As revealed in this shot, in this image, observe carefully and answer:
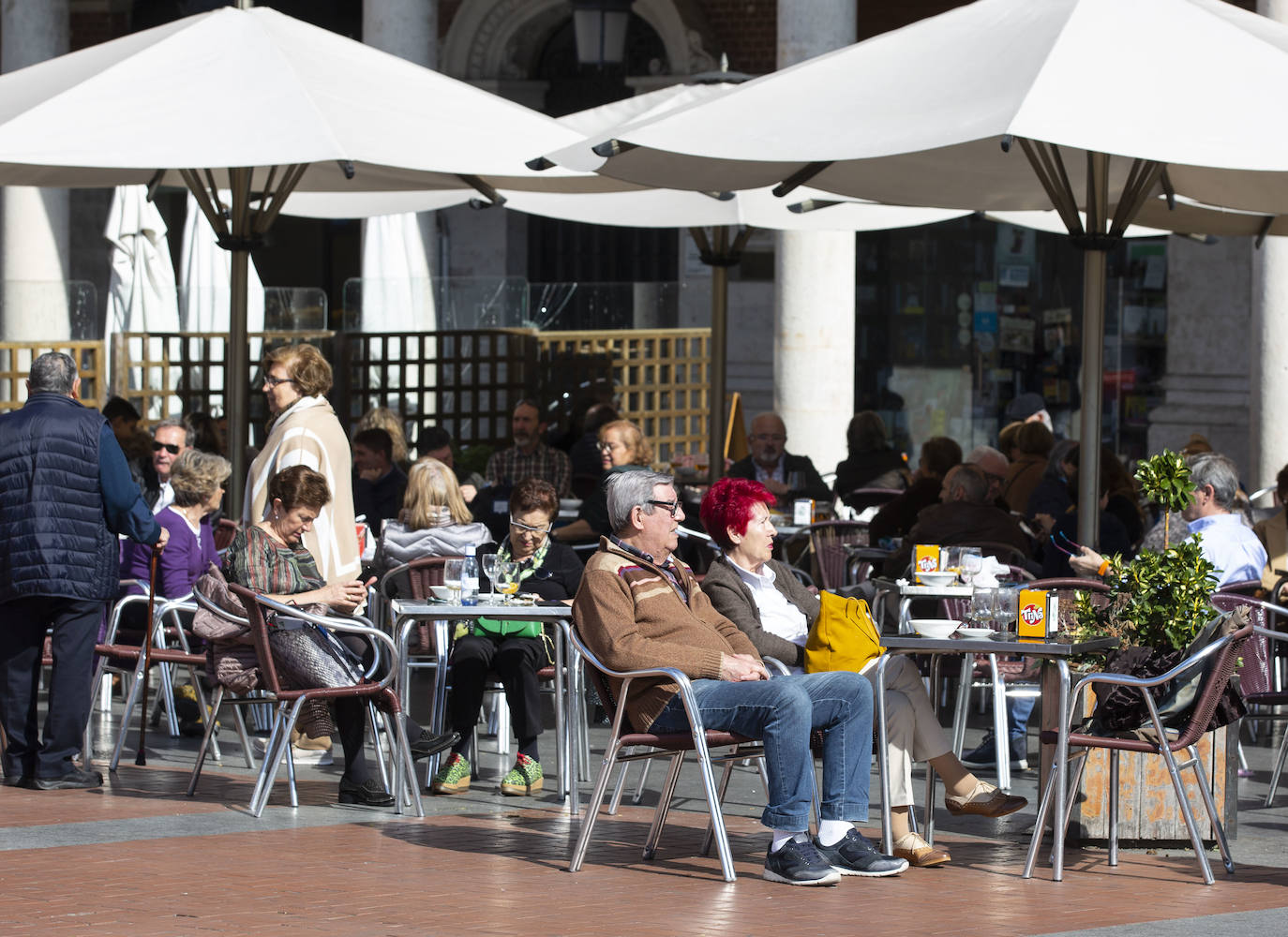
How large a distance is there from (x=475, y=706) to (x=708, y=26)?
36.6 feet

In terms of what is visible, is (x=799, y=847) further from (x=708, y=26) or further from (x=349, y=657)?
(x=708, y=26)

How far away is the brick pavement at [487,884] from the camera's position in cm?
541

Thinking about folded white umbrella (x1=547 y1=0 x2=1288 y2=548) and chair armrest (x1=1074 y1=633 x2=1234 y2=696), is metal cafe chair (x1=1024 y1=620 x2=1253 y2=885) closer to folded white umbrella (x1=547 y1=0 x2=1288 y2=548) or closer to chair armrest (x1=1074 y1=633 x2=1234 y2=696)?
chair armrest (x1=1074 y1=633 x2=1234 y2=696)

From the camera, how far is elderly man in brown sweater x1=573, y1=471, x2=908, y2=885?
19.9ft

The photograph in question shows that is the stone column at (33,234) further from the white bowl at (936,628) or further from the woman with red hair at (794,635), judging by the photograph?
the white bowl at (936,628)

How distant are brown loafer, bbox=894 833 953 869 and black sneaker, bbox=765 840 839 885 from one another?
36cm

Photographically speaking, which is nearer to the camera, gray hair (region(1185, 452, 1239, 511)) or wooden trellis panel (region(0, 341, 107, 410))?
gray hair (region(1185, 452, 1239, 511))

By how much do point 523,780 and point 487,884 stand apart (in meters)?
1.68

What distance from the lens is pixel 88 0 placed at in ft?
64.3

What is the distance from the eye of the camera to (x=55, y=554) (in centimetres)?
752

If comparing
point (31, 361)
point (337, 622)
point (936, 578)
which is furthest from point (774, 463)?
point (31, 361)

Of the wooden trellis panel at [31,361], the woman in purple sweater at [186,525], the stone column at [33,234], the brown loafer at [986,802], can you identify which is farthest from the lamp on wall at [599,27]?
the brown loafer at [986,802]

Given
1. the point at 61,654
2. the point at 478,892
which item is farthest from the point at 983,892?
the point at 61,654

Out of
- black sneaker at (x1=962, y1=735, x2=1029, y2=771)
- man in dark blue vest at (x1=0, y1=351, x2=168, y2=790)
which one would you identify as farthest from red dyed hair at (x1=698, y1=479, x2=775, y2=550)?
man in dark blue vest at (x1=0, y1=351, x2=168, y2=790)
